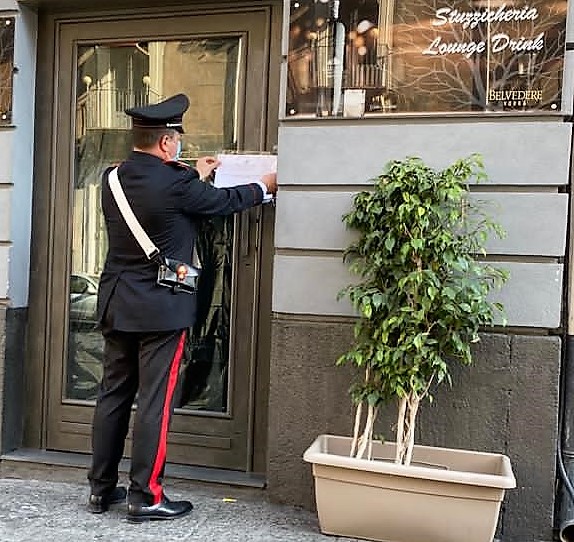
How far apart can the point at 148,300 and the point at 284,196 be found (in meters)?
0.97

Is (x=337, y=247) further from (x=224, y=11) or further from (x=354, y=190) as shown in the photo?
(x=224, y=11)

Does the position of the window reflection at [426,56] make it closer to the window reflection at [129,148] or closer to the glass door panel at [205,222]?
the glass door panel at [205,222]

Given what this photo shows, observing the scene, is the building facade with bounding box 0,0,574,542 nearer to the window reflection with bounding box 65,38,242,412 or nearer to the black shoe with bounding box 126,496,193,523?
the window reflection with bounding box 65,38,242,412

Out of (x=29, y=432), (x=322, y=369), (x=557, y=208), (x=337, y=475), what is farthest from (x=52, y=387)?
(x=557, y=208)

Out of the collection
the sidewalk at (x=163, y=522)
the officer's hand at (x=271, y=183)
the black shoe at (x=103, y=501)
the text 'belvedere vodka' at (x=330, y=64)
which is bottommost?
the sidewalk at (x=163, y=522)

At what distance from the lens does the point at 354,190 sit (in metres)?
4.06

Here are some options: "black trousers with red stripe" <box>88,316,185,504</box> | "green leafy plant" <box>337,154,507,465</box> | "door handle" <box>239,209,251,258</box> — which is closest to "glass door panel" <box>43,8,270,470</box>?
"door handle" <box>239,209,251,258</box>

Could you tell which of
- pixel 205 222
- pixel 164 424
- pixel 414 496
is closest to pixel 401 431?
pixel 414 496

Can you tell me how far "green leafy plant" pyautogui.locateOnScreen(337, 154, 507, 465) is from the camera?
3.50m

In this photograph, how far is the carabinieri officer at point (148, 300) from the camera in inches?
148

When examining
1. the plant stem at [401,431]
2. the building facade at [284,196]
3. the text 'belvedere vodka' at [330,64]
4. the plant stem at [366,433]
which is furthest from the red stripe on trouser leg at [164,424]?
the text 'belvedere vodka' at [330,64]

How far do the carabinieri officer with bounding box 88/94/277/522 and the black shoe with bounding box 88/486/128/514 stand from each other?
14 centimetres

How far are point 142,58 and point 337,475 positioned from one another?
2810 mm

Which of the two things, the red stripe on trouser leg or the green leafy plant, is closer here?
the green leafy plant
